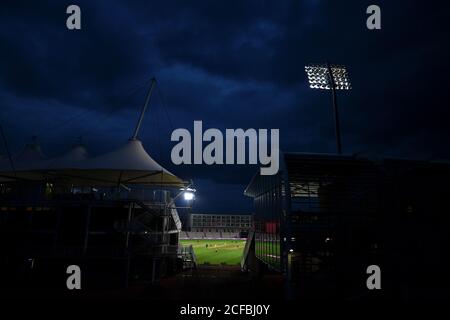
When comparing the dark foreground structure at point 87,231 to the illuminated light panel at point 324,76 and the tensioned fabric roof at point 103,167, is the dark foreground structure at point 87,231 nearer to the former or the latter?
the tensioned fabric roof at point 103,167

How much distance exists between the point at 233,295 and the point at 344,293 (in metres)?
6.24

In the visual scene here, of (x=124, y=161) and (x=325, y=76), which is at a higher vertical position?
(x=325, y=76)

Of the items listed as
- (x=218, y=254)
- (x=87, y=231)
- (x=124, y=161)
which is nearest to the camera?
(x=87, y=231)

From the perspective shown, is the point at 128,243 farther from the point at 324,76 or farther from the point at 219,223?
the point at 219,223

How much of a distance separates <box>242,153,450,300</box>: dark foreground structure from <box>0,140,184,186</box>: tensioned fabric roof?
41.8 feet

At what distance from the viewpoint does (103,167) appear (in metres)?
23.1

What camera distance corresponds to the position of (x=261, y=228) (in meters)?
Answer: 21.4

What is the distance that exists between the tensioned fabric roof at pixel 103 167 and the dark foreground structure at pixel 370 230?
41.8 ft

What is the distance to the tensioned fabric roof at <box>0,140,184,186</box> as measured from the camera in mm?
23578

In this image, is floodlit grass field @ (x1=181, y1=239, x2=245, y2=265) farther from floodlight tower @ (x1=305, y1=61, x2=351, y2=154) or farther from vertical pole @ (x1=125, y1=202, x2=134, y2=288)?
floodlight tower @ (x1=305, y1=61, x2=351, y2=154)

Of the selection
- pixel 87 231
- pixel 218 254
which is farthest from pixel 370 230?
pixel 218 254

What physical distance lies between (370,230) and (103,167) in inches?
777

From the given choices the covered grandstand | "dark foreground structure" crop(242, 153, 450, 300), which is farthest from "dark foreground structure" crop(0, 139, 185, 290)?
"dark foreground structure" crop(242, 153, 450, 300)

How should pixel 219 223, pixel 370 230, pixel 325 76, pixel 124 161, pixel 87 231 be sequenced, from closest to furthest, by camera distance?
1. pixel 370 230
2. pixel 87 231
3. pixel 124 161
4. pixel 325 76
5. pixel 219 223
